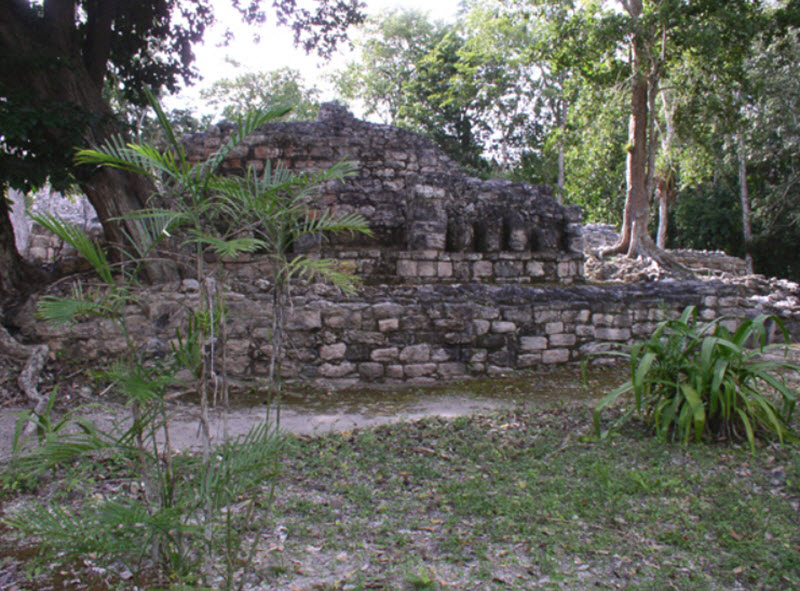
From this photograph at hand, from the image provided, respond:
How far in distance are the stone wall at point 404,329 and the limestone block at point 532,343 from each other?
0.03 feet

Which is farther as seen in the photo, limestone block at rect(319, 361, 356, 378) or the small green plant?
limestone block at rect(319, 361, 356, 378)

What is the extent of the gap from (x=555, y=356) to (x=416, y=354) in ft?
5.22

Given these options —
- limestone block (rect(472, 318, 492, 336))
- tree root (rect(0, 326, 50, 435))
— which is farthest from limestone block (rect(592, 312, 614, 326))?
tree root (rect(0, 326, 50, 435))

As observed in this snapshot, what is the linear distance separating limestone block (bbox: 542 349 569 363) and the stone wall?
1 cm

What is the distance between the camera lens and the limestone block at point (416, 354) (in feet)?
18.5

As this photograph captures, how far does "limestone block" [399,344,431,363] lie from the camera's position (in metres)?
5.63

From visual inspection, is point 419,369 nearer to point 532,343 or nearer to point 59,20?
point 532,343

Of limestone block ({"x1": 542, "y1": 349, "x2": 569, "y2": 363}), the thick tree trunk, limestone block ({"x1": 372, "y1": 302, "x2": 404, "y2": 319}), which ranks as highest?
the thick tree trunk

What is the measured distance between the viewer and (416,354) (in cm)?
566

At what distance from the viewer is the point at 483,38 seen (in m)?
23.2

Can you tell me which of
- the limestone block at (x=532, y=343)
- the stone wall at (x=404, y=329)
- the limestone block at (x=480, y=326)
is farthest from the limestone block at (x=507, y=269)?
the limestone block at (x=480, y=326)

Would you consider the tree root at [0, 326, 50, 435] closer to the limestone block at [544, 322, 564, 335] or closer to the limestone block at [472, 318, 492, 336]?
the limestone block at [472, 318, 492, 336]

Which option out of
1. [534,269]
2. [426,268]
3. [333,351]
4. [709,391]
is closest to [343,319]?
[333,351]

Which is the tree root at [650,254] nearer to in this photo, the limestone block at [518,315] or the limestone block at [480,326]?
the limestone block at [518,315]
